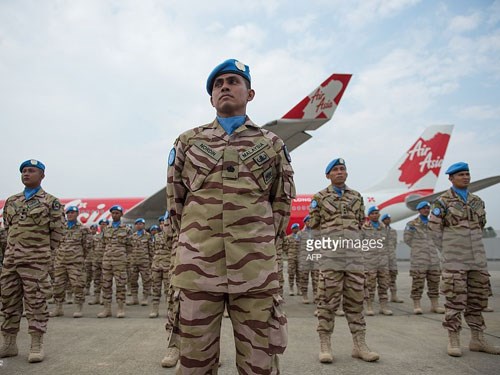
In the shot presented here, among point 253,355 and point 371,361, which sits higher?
point 253,355

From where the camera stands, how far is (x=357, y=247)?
3529 millimetres

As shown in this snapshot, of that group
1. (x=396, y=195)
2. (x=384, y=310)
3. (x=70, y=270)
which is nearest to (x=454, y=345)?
(x=384, y=310)

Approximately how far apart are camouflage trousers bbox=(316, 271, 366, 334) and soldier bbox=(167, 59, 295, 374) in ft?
5.83

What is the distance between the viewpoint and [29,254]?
139 inches

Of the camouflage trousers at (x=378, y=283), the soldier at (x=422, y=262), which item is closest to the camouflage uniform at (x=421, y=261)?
the soldier at (x=422, y=262)

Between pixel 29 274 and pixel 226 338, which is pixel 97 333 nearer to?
pixel 29 274

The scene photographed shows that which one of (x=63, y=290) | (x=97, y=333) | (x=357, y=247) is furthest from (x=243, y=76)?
(x=63, y=290)

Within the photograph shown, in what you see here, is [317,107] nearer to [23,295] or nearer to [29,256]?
[29,256]

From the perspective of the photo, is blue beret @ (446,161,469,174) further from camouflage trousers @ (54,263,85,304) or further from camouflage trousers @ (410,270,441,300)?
camouflage trousers @ (54,263,85,304)

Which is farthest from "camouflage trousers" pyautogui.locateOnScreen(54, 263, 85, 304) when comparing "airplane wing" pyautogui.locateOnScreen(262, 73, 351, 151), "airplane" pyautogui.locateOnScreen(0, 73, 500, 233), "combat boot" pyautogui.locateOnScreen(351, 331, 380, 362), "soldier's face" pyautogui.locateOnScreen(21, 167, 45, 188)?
"airplane" pyautogui.locateOnScreen(0, 73, 500, 233)

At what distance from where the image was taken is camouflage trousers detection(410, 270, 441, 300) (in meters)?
6.02

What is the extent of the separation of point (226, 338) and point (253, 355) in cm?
271

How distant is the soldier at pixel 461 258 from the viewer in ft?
11.2

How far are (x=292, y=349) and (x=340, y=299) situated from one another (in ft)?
2.57
